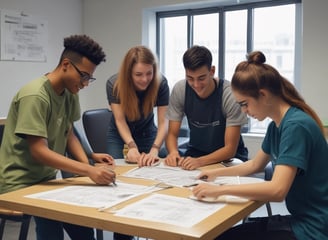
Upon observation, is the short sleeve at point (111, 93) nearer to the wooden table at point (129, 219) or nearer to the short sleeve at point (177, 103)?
the short sleeve at point (177, 103)

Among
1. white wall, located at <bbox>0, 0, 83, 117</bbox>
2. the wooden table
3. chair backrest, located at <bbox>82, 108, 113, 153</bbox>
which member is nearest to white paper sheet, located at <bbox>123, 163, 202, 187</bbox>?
the wooden table

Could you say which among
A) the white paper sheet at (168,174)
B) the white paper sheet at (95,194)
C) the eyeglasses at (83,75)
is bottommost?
the white paper sheet at (168,174)

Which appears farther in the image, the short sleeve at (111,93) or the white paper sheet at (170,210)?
the short sleeve at (111,93)

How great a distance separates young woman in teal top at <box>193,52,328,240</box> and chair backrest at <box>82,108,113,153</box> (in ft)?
5.40

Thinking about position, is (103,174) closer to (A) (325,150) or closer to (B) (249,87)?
(B) (249,87)

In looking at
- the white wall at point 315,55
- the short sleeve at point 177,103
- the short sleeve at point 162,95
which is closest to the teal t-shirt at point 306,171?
the short sleeve at point 177,103

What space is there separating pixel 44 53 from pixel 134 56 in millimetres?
2078

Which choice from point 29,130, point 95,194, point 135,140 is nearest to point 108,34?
point 135,140

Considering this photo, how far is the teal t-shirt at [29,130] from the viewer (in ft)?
5.09

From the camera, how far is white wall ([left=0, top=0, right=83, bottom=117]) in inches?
147

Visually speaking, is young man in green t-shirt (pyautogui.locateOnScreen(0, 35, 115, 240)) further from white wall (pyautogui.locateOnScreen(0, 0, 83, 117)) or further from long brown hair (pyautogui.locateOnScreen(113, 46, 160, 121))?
white wall (pyautogui.locateOnScreen(0, 0, 83, 117))

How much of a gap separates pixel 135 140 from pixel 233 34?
2.18m

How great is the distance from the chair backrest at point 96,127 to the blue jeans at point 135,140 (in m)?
0.47

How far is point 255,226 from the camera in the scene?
1500 mm
